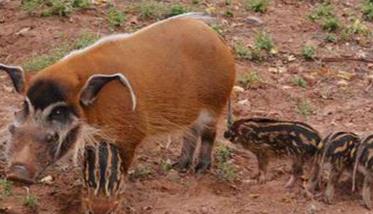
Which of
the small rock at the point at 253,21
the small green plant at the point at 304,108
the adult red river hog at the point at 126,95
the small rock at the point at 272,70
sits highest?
the adult red river hog at the point at 126,95

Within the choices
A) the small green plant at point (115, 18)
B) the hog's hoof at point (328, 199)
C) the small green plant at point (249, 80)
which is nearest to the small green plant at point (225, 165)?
the hog's hoof at point (328, 199)

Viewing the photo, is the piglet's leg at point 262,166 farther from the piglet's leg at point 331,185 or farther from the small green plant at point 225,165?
the piglet's leg at point 331,185

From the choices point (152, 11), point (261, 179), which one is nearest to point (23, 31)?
point (152, 11)

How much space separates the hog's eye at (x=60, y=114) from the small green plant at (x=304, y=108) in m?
2.74

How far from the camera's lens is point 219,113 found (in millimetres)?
6578

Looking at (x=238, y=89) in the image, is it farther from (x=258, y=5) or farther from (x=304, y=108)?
(x=258, y=5)

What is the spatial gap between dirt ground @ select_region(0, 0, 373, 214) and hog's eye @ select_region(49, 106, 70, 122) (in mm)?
645

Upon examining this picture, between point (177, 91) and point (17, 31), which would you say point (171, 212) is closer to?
point (177, 91)

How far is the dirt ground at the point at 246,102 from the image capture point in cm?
614

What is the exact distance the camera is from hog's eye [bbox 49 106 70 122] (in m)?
5.39

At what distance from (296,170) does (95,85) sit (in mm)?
1666

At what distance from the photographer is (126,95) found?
5727 millimetres

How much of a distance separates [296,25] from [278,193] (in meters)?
3.52

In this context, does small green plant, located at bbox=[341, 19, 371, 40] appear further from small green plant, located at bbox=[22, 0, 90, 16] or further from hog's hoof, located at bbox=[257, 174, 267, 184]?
hog's hoof, located at bbox=[257, 174, 267, 184]
